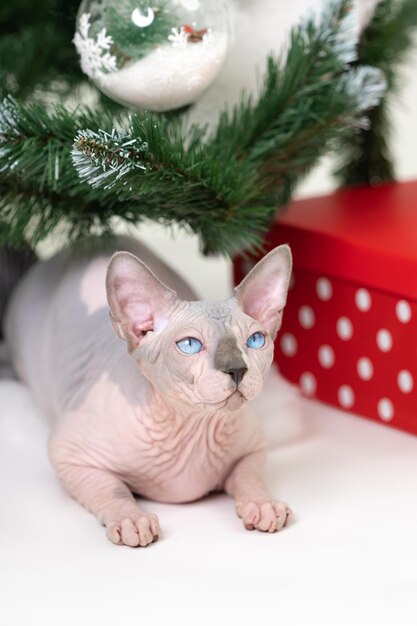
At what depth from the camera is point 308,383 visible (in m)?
1.14

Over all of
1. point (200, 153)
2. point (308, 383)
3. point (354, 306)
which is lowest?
point (308, 383)

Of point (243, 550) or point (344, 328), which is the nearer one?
point (243, 550)

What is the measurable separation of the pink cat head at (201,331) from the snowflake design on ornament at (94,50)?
182mm

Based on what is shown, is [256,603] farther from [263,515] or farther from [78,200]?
[78,200]

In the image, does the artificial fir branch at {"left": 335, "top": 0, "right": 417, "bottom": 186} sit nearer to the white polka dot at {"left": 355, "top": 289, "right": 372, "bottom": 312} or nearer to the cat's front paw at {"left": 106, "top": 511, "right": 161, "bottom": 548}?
the white polka dot at {"left": 355, "top": 289, "right": 372, "bottom": 312}

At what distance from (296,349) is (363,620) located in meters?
0.47

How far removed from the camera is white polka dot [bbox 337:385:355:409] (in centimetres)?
109

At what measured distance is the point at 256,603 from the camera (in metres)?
0.74

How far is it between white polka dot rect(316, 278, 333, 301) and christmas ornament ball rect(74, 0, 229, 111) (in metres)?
0.28

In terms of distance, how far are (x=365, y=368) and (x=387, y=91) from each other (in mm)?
385

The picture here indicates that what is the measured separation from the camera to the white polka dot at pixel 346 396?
109cm

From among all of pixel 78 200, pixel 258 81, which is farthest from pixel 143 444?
pixel 258 81

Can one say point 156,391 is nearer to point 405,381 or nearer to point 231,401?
point 231,401

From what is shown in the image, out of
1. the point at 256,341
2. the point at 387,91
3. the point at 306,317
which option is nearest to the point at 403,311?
the point at 306,317
